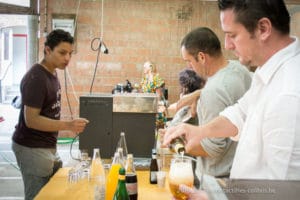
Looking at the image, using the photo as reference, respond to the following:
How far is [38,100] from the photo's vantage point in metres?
2.43

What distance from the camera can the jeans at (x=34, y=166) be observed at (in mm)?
2496

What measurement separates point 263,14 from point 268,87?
0.23 meters

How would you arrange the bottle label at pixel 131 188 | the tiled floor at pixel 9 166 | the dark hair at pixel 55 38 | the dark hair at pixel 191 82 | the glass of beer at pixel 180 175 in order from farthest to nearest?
the tiled floor at pixel 9 166 → the dark hair at pixel 191 82 → the dark hair at pixel 55 38 → the bottle label at pixel 131 188 → the glass of beer at pixel 180 175

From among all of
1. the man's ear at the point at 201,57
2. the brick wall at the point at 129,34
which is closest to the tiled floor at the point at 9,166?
the brick wall at the point at 129,34

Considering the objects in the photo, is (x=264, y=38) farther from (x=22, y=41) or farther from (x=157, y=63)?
(x=22, y=41)

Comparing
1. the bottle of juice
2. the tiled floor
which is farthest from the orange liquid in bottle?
the tiled floor

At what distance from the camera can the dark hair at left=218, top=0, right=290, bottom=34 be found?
3.84 feet

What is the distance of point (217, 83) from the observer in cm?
188

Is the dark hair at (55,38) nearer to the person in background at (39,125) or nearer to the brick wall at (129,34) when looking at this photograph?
the person in background at (39,125)

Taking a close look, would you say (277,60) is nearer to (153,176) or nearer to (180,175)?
(180,175)

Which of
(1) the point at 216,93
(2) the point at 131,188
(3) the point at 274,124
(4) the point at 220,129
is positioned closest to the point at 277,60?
(3) the point at 274,124

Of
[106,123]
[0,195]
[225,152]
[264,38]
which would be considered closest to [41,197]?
[106,123]

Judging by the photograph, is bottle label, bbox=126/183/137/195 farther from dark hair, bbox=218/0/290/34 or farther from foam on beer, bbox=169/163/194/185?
dark hair, bbox=218/0/290/34

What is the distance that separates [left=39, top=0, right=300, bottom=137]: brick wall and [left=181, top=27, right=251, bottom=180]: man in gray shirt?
470cm
